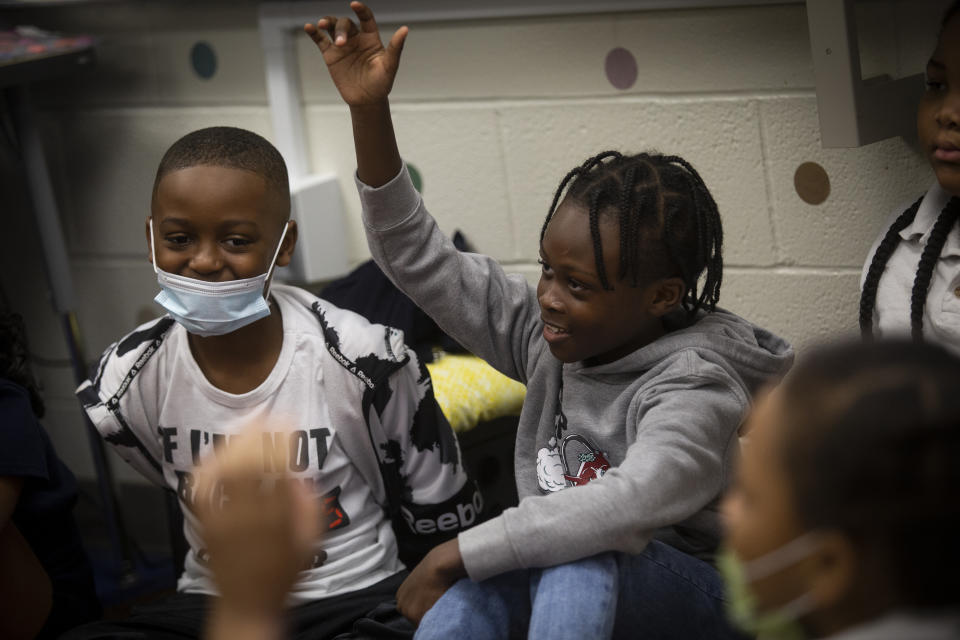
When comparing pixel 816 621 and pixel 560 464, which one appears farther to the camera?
pixel 560 464

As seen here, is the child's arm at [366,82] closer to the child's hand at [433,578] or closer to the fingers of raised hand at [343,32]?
the fingers of raised hand at [343,32]

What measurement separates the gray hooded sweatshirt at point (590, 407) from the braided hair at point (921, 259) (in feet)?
0.64

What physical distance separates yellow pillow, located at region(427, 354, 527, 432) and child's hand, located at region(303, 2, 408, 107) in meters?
0.67

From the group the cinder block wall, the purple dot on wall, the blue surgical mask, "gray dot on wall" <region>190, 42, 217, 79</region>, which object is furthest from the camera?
"gray dot on wall" <region>190, 42, 217, 79</region>

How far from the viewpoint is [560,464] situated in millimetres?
1641

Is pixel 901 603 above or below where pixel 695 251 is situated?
below

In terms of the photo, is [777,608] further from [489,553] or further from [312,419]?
[312,419]

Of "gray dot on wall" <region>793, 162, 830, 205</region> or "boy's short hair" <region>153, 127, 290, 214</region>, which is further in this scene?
"gray dot on wall" <region>793, 162, 830, 205</region>

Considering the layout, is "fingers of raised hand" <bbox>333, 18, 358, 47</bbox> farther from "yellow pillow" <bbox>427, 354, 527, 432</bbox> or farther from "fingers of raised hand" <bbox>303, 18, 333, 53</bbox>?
"yellow pillow" <bbox>427, 354, 527, 432</bbox>

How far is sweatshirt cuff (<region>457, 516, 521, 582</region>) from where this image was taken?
4.57ft

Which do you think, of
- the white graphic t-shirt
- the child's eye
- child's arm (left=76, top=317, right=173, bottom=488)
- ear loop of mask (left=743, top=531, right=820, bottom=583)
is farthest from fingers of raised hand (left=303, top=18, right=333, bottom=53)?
ear loop of mask (left=743, top=531, right=820, bottom=583)

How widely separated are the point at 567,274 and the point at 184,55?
1541 mm

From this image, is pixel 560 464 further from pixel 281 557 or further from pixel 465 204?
pixel 465 204

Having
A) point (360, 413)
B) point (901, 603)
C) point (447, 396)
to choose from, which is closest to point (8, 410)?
point (360, 413)
